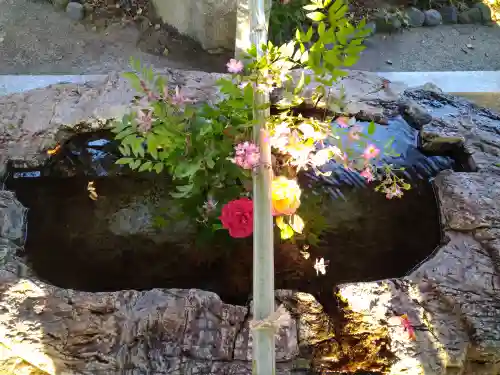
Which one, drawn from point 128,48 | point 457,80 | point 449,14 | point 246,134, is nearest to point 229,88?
point 246,134

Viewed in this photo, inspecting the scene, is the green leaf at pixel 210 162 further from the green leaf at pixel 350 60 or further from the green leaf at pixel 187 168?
the green leaf at pixel 350 60

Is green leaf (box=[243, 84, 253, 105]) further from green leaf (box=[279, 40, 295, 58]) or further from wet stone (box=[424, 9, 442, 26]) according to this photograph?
wet stone (box=[424, 9, 442, 26])

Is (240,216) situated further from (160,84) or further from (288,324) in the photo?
(160,84)

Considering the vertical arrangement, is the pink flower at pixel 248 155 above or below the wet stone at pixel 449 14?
below

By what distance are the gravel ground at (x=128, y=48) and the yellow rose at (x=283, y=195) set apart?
9.73ft

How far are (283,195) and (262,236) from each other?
26 cm

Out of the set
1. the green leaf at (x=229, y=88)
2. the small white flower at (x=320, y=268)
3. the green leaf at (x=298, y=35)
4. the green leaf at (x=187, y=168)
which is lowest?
the small white flower at (x=320, y=268)

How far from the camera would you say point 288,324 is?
5.98 ft

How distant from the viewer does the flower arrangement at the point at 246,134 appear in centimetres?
183

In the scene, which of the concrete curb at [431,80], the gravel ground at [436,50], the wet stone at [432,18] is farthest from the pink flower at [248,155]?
the wet stone at [432,18]

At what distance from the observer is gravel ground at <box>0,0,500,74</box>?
4.75m

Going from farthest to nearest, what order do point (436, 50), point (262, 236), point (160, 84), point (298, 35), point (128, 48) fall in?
point (436, 50) < point (128, 48) < point (160, 84) < point (298, 35) < point (262, 236)

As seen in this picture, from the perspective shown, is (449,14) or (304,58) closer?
(304,58)

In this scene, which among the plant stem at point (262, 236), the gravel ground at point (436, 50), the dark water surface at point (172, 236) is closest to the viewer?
the plant stem at point (262, 236)
